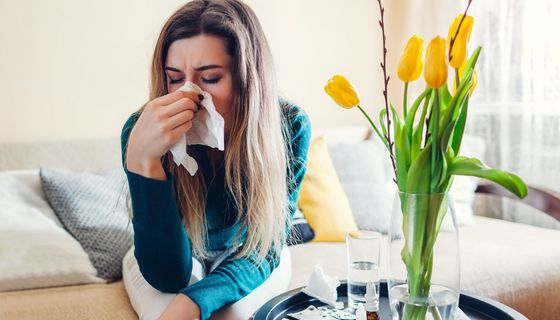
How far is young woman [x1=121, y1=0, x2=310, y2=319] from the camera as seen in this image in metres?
1.27

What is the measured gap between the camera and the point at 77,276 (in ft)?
5.51

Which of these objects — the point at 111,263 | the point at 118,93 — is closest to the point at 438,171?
the point at 111,263

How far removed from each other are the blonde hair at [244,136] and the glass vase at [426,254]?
0.49 meters

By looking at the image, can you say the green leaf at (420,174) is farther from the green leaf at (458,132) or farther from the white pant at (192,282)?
the white pant at (192,282)

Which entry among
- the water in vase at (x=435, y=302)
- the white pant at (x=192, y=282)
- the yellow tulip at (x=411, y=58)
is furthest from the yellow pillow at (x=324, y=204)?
the yellow tulip at (x=411, y=58)

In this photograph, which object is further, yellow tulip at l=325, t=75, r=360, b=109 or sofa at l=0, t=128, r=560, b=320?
sofa at l=0, t=128, r=560, b=320

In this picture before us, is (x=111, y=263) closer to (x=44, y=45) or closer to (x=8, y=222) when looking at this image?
(x=8, y=222)

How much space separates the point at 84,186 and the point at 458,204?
54.5 inches

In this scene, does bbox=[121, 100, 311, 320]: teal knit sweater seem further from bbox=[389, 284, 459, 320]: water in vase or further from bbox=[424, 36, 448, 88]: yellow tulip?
bbox=[424, 36, 448, 88]: yellow tulip

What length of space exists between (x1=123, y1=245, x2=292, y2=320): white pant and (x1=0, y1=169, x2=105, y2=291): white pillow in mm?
149

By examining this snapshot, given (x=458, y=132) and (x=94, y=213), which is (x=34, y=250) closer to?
(x=94, y=213)

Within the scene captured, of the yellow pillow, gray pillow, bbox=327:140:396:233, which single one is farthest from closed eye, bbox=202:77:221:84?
gray pillow, bbox=327:140:396:233

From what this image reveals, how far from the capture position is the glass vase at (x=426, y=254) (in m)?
0.93

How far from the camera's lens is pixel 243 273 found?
1386 mm
